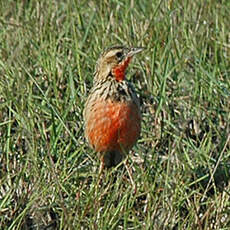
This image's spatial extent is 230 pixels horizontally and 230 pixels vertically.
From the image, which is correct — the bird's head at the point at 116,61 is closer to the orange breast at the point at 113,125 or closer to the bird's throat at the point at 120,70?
the bird's throat at the point at 120,70

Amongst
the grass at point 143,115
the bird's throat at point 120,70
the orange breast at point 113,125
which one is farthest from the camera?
the bird's throat at point 120,70

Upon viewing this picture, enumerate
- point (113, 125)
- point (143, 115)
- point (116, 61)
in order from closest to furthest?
point (113, 125)
point (116, 61)
point (143, 115)

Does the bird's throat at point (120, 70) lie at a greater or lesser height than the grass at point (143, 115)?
greater

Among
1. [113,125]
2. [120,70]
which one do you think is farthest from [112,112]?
[120,70]

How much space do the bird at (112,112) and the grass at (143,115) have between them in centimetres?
15

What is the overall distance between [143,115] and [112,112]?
860 mm

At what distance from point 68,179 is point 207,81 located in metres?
1.48

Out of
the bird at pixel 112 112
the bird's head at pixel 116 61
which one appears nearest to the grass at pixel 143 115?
the bird at pixel 112 112

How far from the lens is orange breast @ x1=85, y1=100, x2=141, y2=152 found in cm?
599

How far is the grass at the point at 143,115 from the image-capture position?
18.6 feet

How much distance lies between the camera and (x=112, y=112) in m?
6.03

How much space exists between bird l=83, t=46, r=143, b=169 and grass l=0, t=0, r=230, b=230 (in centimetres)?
15

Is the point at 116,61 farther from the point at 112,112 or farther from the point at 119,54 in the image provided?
the point at 112,112

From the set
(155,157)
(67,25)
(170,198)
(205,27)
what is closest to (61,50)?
(67,25)
